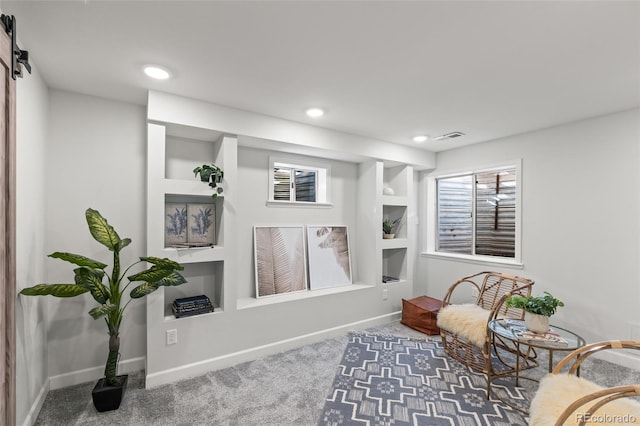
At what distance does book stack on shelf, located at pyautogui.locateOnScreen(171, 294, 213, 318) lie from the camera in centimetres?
268

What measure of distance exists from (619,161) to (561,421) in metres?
2.80

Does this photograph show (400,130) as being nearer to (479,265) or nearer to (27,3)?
(479,265)

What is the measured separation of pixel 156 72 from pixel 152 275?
144 cm

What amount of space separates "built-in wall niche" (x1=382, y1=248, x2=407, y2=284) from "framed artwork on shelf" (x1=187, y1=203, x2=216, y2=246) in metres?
2.38

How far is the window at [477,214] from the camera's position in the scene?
3.94 m

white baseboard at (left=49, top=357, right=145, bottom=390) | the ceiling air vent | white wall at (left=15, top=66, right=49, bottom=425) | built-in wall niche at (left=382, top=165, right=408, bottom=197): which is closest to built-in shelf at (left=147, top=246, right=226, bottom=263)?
white wall at (left=15, top=66, right=49, bottom=425)

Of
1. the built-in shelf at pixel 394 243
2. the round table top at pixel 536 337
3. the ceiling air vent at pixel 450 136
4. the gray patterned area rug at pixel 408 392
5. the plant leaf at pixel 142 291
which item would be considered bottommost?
the gray patterned area rug at pixel 408 392

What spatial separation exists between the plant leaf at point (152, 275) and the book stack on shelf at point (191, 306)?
595mm

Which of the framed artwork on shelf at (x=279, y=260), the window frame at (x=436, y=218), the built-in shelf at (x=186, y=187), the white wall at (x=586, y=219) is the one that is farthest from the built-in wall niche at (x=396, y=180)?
the built-in shelf at (x=186, y=187)

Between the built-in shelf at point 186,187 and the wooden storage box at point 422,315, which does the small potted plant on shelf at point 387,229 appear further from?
the built-in shelf at point 186,187

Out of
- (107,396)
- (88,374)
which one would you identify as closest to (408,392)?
(107,396)

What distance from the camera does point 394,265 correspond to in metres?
4.51

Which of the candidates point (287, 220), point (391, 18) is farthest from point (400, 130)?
point (391, 18)

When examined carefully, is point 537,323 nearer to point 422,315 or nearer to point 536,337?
point 536,337
